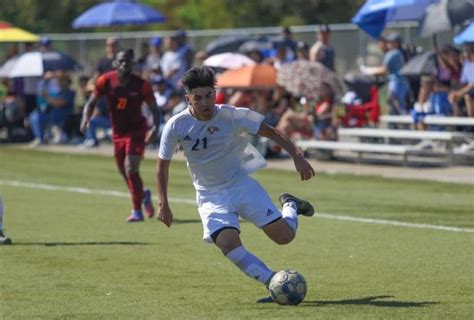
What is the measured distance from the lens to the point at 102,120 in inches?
1125

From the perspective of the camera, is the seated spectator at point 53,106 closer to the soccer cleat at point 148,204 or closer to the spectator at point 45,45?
the spectator at point 45,45

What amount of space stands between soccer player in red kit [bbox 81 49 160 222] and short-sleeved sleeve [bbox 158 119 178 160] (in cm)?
576

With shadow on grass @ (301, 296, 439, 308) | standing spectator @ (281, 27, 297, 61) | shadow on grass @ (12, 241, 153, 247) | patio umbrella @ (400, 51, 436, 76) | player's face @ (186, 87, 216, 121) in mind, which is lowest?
standing spectator @ (281, 27, 297, 61)

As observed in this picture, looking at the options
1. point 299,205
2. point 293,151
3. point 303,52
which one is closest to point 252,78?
point 303,52

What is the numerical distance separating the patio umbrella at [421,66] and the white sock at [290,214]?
506 inches

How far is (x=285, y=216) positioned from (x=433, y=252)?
2698mm

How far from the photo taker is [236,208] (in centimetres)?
1009

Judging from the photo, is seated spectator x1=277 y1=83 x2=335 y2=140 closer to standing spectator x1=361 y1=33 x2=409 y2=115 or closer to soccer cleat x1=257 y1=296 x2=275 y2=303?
standing spectator x1=361 y1=33 x2=409 y2=115

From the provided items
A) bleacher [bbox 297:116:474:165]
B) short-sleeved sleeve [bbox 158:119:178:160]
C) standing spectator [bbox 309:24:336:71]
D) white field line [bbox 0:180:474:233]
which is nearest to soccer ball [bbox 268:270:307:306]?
short-sleeved sleeve [bbox 158:119:178:160]

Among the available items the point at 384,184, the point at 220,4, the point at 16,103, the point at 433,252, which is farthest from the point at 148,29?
the point at 433,252

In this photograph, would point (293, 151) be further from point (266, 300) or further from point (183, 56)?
point (183, 56)

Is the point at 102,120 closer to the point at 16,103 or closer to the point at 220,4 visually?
the point at 16,103

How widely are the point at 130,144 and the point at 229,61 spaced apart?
426 inches

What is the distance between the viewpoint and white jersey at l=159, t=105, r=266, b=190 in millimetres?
10117
